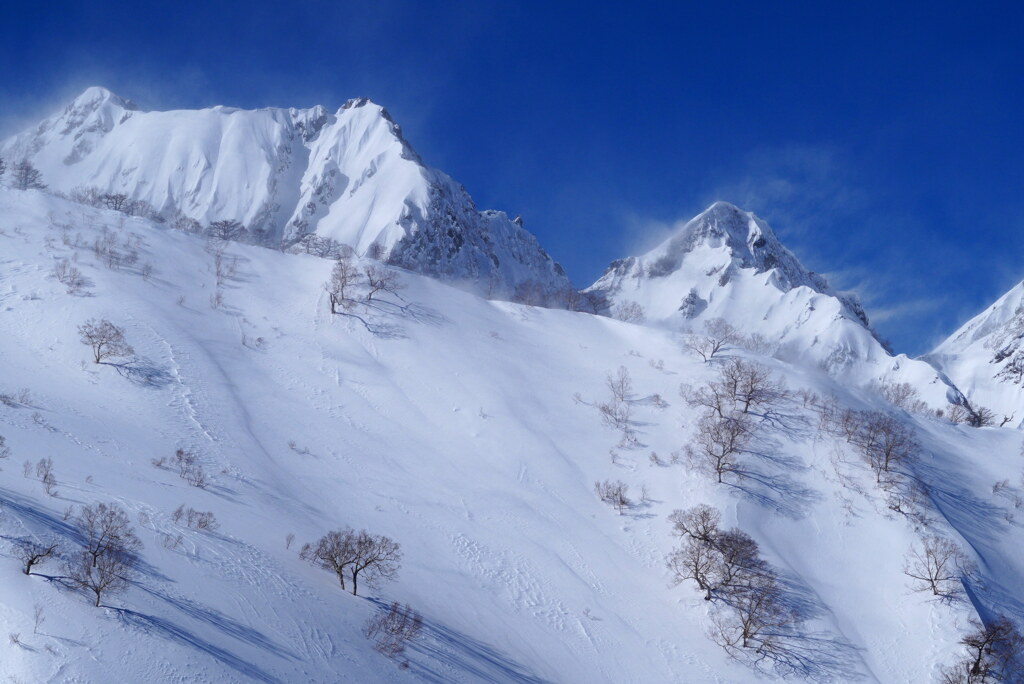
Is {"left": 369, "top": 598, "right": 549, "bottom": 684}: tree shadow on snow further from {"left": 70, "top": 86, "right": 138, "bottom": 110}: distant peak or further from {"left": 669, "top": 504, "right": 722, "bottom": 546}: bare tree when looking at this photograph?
{"left": 70, "top": 86, "right": 138, "bottom": 110}: distant peak

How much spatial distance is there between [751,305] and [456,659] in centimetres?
14544

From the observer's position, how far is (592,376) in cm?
4588

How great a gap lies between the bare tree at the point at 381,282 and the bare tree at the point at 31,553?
38.9 m

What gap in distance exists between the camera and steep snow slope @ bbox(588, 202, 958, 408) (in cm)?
11976

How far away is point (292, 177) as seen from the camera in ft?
499

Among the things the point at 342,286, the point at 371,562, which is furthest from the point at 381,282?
the point at 371,562

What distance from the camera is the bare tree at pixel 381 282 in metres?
53.5

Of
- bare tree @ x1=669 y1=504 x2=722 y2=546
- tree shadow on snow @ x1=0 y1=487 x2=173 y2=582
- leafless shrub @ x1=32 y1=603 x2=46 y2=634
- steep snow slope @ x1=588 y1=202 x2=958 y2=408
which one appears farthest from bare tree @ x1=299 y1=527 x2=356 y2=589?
steep snow slope @ x1=588 y1=202 x2=958 y2=408

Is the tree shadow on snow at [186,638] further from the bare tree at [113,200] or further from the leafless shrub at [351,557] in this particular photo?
the bare tree at [113,200]

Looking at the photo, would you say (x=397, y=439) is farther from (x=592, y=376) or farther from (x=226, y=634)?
(x=226, y=634)

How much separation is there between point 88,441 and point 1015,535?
45.2 meters

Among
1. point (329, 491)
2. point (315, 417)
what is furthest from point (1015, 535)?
point (315, 417)

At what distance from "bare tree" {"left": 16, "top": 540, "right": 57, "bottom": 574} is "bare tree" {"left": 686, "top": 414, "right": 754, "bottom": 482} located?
94.9ft

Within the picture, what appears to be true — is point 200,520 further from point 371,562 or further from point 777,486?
point 777,486
